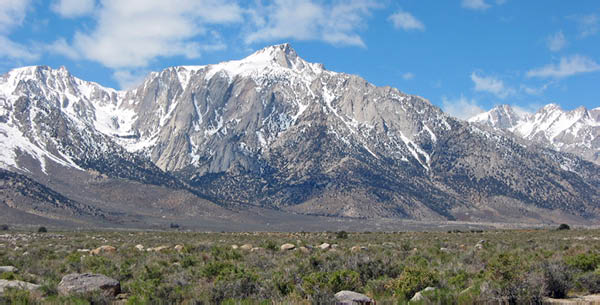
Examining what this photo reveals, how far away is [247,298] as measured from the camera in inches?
667

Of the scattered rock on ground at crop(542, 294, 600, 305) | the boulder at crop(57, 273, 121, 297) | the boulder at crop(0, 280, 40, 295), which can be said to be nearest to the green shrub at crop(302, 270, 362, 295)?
the scattered rock on ground at crop(542, 294, 600, 305)

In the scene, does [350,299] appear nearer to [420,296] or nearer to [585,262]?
[420,296]

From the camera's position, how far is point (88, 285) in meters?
18.7

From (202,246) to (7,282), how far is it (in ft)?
Answer: 67.1

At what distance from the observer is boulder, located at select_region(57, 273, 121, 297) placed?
18297mm

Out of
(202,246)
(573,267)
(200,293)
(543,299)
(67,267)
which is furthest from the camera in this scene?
(202,246)

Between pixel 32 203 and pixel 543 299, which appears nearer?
pixel 543 299

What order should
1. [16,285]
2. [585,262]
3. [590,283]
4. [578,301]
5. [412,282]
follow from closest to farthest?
1. [578,301]
2. [412,282]
3. [16,285]
4. [590,283]
5. [585,262]

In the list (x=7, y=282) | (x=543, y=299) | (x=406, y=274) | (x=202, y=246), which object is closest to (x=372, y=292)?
(x=406, y=274)

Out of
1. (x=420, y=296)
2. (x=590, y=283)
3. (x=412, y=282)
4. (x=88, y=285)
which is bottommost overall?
(x=88, y=285)

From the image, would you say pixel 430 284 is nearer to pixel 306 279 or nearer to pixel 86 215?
pixel 306 279

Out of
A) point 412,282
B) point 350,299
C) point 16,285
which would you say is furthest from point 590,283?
point 16,285

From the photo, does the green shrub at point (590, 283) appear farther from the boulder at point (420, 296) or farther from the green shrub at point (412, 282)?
the boulder at point (420, 296)

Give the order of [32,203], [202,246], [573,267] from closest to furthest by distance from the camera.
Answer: [573,267]
[202,246]
[32,203]
